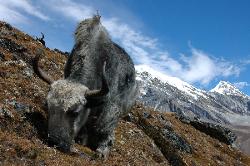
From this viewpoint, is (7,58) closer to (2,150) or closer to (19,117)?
(19,117)

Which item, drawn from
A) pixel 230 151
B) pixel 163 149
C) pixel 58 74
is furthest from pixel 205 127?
pixel 58 74

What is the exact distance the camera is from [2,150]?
16625mm

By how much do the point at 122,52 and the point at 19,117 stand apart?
6.45 metres

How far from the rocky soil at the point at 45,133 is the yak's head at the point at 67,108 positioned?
2.06 ft

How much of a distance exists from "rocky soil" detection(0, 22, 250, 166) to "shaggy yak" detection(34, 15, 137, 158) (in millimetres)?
786

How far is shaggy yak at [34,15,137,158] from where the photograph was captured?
17.5m

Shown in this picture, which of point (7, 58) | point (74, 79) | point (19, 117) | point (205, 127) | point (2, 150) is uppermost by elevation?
point (205, 127)

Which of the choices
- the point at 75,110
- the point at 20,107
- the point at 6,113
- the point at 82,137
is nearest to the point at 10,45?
the point at 20,107

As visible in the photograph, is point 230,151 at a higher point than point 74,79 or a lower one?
higher

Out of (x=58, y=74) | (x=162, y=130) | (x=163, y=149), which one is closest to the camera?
(x=58, y=74)

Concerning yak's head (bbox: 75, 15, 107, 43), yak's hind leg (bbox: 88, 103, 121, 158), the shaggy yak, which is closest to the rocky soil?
yak's hind leg (bbox: 88, 103, 121, 158)

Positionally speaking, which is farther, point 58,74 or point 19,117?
point 58,74

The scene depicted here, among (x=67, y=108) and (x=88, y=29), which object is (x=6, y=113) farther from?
(x=88, y=29)

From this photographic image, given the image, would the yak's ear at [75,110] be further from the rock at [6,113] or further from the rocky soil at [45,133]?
the rock at [6,113]
